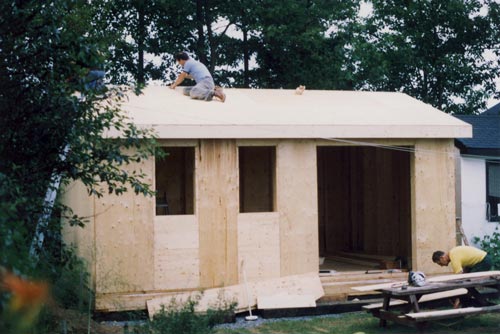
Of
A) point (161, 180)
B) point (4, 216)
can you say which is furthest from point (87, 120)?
point (161, 180)

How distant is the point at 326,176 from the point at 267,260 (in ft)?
16.2

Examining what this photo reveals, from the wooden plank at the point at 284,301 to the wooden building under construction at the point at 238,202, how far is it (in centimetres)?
43

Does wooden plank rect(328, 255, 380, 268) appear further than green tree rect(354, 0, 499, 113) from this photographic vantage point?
No

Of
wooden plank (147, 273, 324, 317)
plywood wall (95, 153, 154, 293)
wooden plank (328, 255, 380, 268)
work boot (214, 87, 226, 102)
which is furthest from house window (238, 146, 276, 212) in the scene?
plywood wall (95, 153, 154, 293)

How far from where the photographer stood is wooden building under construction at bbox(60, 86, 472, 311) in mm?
10328

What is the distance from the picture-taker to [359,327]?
9711 millimetres

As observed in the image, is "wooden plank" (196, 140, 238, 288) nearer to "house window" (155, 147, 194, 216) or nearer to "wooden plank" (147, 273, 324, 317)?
"wooden plank" (147, 273, 324, 317)

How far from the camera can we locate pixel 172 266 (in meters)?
10.5

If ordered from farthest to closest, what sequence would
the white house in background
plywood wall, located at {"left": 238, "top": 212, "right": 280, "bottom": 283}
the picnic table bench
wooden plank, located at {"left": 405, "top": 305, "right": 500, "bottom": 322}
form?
the white house in background → plywood wall, located at {"left": 238, "top": 212, "right": 280, "bottom": 283} → the picnic table bench → wooden plank, located at {"left": 405, "top": 305, "right": 500, "bottom": 322}

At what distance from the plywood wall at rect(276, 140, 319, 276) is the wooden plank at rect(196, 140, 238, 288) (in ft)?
2.40

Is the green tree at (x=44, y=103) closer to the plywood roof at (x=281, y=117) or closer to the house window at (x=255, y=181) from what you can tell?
the plywood roof at (x=281, y=117)

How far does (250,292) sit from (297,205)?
4.92 feet

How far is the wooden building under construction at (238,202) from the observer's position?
1033 cm

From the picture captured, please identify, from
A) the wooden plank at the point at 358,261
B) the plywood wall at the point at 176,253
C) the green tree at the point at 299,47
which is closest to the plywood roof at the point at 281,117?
the plywood wall at the point at 176,253
